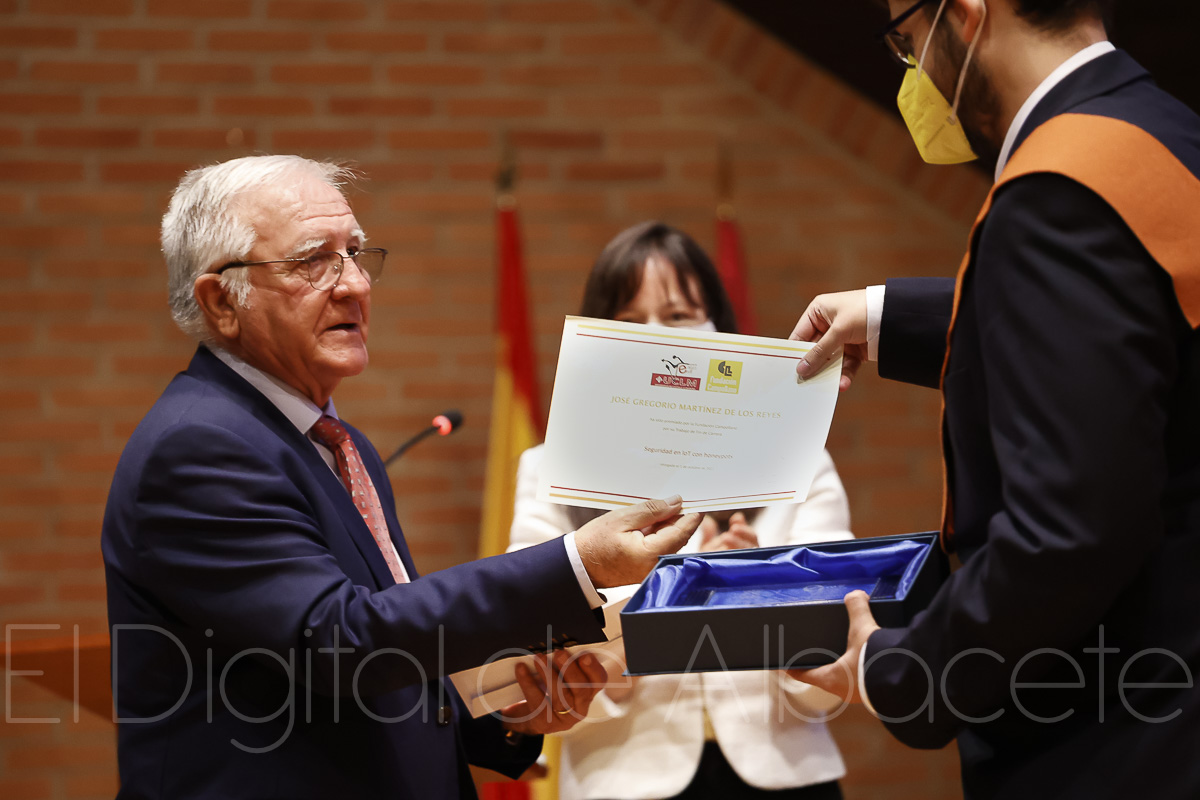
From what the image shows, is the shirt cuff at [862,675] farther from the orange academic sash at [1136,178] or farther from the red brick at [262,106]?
the red brick at [262,106]

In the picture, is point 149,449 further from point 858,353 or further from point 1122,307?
point 1122,307

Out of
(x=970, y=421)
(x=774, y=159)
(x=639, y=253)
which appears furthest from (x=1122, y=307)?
(x=774, y=159)

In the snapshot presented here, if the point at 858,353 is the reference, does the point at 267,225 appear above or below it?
above

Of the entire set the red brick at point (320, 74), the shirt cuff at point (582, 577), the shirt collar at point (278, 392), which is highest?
the red brick at point (320, 74)

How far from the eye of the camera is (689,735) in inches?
75.9

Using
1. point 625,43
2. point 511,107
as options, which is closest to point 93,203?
point 511,107

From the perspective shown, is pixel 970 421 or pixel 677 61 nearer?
pixel 970 421

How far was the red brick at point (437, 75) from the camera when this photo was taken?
342cm

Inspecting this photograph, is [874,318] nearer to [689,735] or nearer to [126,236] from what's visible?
[689,735]

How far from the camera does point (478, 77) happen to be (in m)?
3.45

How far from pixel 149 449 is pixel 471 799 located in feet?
2.38

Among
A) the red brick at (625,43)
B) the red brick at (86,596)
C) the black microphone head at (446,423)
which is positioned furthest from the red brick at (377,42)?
the red brick at (86,596)

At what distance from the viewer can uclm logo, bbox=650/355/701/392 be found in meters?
1.44

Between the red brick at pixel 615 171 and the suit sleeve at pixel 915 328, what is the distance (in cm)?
207
